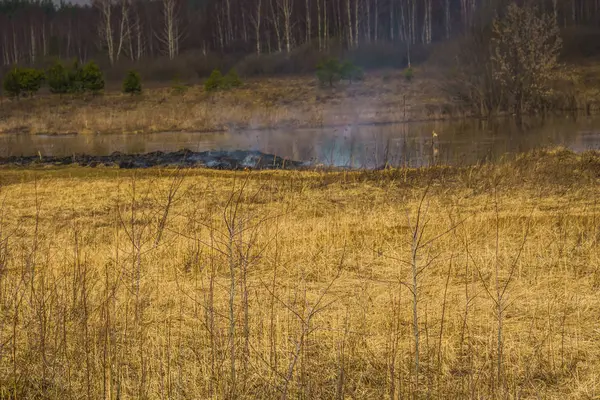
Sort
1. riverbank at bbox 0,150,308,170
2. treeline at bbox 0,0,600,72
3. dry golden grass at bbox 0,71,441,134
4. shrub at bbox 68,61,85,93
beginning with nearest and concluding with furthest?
riverbank at bbox 0,150,308,170 < dry golden grass at bbox 0,71,441,134 < shrub at bbox 68,61,85,93 < treeline at bbox 0,0,600,72

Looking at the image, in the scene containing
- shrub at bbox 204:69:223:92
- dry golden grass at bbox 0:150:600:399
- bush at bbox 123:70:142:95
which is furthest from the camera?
bush at bbox 123:70:142:95

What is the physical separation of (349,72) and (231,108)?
10046 mm

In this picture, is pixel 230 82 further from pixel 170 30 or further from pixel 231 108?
pixel 170 30

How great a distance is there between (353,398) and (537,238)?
5.26 meters

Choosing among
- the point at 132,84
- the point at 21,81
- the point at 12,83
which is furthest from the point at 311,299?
the point at 12,83

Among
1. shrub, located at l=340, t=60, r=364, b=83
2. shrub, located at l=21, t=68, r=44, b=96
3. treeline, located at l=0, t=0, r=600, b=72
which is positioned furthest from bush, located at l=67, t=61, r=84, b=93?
shrub, located at l=340, t=60, r=364, b=83

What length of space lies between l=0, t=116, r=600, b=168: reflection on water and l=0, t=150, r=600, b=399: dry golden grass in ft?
23.9

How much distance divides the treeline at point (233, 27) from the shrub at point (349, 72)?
12.3 m

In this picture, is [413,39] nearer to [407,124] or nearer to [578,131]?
[407,124]

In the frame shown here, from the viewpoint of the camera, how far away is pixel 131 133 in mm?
34469

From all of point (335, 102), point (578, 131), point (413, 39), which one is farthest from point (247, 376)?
point (413, 39)

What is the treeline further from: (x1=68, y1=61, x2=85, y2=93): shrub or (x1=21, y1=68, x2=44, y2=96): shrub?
(x1=68, y1=61, x2=85, y2=93): shrub

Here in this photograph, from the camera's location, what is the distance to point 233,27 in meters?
69.8

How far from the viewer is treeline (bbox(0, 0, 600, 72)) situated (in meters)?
61.2
